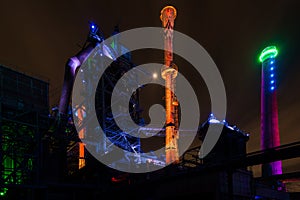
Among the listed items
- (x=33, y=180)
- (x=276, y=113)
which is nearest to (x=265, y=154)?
(x=33, y=180)

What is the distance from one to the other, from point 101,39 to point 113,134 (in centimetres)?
1663

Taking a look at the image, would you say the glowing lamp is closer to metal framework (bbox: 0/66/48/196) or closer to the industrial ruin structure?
the industrial ruin structure

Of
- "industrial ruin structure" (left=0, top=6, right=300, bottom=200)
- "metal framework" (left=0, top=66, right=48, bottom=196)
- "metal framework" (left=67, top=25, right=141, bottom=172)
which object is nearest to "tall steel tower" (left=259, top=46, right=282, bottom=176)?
"industrial ruin structure" (left=0, top=6, right=300, bottom=200)

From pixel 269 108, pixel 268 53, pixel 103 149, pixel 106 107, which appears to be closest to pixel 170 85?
pixel 106 107

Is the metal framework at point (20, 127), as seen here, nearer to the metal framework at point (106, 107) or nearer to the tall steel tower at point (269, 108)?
the metal framework at point (106, 107)

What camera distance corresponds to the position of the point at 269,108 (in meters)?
70.3

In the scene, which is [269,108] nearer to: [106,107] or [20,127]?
[106,107]

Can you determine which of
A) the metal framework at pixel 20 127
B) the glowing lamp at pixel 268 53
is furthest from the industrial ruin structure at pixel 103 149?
the glowing lamp at pixel 268 53

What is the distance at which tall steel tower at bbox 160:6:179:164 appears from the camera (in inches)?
2157

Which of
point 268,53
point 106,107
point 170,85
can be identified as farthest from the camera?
point 268,53

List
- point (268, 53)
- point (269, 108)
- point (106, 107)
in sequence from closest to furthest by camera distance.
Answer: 1. point (106, 107)
2. point (269, 108)
3. point (268, 53)

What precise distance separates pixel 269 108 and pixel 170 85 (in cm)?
2598

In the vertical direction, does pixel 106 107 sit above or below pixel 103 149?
above

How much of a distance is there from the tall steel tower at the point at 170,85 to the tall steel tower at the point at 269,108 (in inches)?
911
